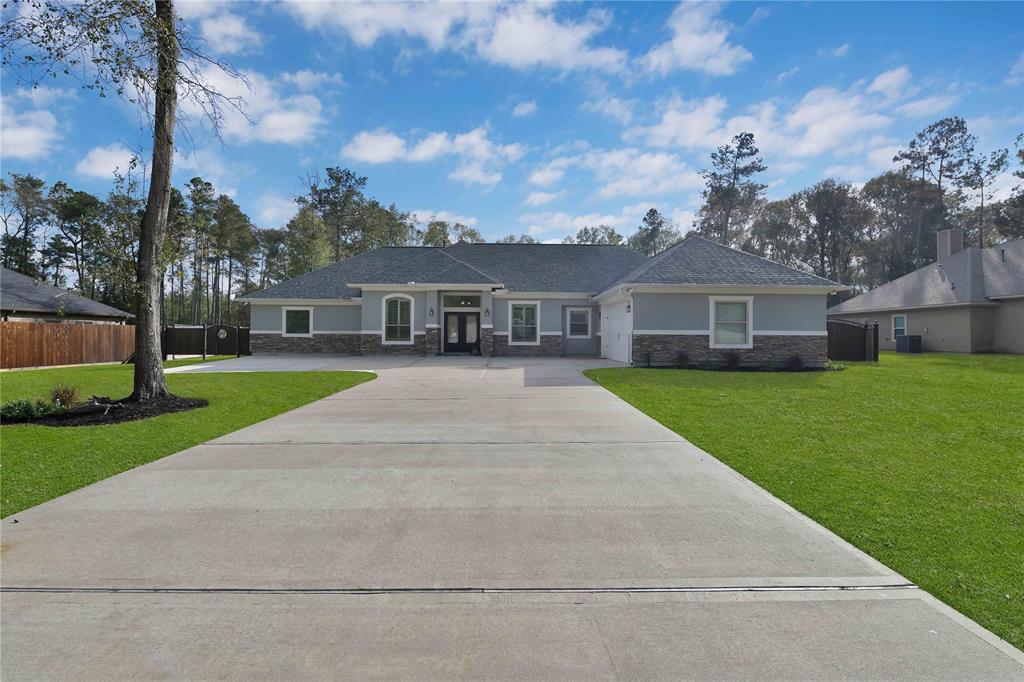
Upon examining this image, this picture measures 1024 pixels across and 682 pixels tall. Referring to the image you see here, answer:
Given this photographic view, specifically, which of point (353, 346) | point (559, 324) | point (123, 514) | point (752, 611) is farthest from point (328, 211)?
point (752, 611)

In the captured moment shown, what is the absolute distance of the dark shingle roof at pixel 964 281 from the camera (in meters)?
23.8

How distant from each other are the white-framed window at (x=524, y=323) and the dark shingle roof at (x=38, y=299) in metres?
17.7

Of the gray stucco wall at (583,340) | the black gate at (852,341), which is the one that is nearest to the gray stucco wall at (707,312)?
the black gate at (852,341)

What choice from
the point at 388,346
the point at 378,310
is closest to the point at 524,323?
the point at 388,346

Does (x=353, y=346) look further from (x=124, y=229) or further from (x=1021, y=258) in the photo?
(x=1021, y=258)

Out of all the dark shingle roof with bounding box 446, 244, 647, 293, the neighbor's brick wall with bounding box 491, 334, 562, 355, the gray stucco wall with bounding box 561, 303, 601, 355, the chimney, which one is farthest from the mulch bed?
the chimney

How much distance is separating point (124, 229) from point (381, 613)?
10.7 metres

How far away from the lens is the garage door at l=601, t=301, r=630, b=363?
1858 centimetres

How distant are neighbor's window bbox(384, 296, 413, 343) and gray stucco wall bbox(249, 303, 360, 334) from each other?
92.1 inches

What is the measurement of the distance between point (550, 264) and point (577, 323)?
411 cm

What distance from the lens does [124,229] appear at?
396 inches

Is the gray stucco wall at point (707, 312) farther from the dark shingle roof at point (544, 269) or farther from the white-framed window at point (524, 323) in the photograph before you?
the white-framed window at point (524, 323)

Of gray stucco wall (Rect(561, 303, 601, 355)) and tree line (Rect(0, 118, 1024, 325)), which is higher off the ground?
A: tree line (Rect(0, 118, 1024, 325))

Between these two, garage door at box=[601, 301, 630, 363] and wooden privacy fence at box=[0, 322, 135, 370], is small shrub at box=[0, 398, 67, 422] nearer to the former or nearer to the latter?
wooden privacy fence at box=[0, 322, 135, 370]
